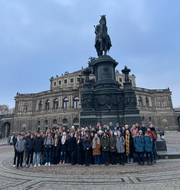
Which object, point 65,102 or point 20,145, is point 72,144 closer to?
point 20,145

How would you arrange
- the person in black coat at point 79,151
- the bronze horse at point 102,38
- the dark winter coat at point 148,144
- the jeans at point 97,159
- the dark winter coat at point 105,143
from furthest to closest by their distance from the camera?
the bronze horse at point 102,38, the person in black coat at point 79,151, the jeans at point 97,159, the dark winter coat at point 105,143, the dark winter coat at point 148,144

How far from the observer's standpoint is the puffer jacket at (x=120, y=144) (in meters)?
6.32

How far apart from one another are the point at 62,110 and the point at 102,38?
3262 centimetres

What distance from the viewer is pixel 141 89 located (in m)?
46.8

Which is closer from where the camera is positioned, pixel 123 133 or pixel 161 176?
pixel 161 176

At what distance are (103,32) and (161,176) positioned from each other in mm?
11596

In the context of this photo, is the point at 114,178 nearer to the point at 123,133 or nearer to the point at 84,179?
the point at 84,179

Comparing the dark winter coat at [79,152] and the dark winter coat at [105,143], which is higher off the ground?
the dark winter coat at [105,143]

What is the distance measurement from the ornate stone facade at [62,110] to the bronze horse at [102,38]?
94.0ft

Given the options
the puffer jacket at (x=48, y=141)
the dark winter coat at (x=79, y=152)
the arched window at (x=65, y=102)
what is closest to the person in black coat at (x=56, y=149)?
the puffer jacket at (x=48, y=141)

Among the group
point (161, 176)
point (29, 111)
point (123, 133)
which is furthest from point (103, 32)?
point (29, 111)

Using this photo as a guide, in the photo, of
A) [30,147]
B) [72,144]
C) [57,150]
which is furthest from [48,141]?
[72,144]

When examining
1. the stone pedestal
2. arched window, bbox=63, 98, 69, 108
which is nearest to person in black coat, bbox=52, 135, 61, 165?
the stone pedestal

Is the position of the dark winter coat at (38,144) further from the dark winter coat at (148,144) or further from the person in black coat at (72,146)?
the dark winter coat at (148,144)
